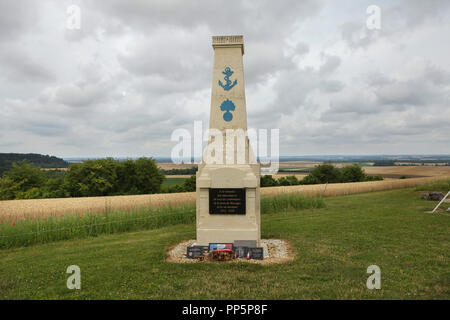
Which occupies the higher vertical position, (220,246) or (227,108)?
(227,108)

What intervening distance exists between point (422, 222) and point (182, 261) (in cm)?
→ 1111

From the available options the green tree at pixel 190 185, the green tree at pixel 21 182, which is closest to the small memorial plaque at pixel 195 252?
the green tree at pixel 190 185

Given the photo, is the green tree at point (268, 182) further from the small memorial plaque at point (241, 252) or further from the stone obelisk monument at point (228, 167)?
the small memorial plaque at point (241, 252)

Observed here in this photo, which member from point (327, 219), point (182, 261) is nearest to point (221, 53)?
point (182, 261)

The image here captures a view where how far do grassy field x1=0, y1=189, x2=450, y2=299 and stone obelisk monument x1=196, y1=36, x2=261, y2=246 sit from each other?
64.0 inches

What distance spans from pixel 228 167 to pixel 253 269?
3374 millimetres

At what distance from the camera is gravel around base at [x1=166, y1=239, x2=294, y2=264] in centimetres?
846

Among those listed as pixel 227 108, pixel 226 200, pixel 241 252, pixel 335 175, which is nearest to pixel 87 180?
pixel 227 108

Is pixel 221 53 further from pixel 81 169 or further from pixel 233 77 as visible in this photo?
pixel 81 169

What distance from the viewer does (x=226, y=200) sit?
9.49 metres

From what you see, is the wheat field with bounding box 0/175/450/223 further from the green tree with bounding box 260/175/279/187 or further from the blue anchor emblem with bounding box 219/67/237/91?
the green tree with bounding box 260/175/279/187

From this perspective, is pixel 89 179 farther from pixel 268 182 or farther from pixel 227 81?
pixel 227 81

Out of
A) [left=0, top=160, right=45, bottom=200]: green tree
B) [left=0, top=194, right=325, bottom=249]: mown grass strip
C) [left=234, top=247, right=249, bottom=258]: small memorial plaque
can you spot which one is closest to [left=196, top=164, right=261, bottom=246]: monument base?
[left=234, top=247, right=249, bottom=258]: small memorial plaque

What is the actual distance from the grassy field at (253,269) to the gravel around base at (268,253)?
0.27 m
